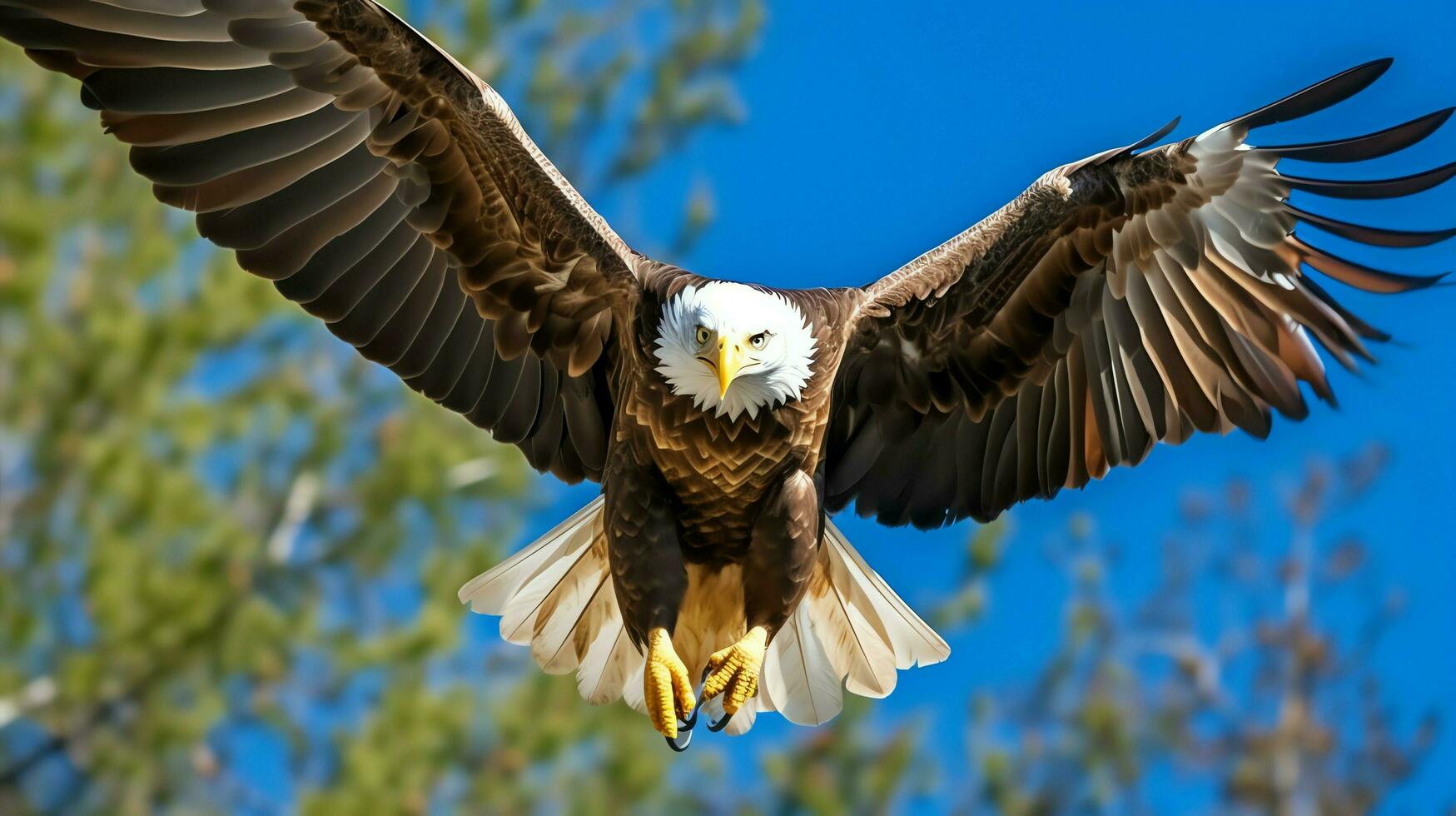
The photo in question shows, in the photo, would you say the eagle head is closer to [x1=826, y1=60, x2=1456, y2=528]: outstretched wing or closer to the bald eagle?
the bald eagle

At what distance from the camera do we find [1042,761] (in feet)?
40.0

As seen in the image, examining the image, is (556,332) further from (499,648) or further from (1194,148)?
(499,648)

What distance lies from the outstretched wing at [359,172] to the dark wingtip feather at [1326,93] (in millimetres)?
1545

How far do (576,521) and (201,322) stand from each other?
5677 mm

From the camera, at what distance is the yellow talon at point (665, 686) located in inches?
173

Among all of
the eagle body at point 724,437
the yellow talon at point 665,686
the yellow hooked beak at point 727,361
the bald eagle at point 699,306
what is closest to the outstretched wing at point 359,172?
the bald eagle at point 699,306

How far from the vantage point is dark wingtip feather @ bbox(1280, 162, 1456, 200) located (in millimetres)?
4035

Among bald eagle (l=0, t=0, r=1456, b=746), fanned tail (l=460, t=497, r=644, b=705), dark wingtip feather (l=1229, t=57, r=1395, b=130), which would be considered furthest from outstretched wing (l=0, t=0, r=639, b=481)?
dark wingtip feather (l=1229, t=57, r=1395, b=130)

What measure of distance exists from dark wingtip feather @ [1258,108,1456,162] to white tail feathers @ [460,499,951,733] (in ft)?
5.39

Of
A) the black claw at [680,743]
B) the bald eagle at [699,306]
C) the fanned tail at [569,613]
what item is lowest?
the black claw at [680,743]

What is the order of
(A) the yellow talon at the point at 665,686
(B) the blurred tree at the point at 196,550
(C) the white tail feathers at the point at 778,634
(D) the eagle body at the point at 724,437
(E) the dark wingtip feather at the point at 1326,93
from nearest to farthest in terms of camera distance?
1. (E) the dark wingtip feather at the point at 1326,93
2. (D) the eagle body at the point at 724,437
3. (A) the yellow talon at the point at 665,686
4. (C) the white tail feathers at the point at 778,634
5. (B) the blurred tree at the point at 196,550

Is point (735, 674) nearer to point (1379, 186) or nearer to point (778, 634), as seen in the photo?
point (778, 634)

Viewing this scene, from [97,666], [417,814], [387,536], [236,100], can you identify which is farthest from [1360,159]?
[387,536]

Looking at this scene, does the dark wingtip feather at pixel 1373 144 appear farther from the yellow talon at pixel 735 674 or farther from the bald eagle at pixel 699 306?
the yellow talon at pixel 735 674
